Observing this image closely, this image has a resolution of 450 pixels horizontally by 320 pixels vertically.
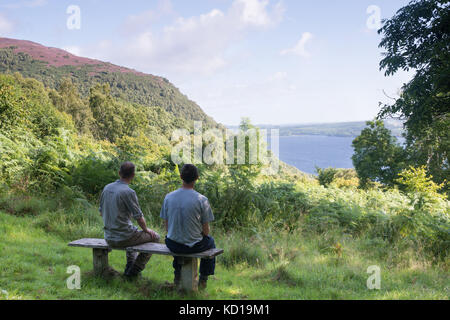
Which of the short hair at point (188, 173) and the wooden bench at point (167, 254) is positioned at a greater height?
the short hair at point (188, 173)

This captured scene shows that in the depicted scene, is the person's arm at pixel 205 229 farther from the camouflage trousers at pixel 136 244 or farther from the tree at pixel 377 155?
the tree at pixel 377 155

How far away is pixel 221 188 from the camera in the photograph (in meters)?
8.42

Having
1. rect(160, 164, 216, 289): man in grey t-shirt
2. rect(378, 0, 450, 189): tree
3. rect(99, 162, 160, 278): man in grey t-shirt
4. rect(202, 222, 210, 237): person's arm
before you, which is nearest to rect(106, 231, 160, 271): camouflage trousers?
rect(99, 162, 160, 278): man in grey t-shirt

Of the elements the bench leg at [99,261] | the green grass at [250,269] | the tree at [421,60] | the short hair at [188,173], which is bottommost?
the green grass at [250,269]

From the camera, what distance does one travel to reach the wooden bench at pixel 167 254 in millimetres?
3977

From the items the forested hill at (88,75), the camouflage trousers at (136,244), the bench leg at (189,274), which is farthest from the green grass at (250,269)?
the forested hill at (88,75)

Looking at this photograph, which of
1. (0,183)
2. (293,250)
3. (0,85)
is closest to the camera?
(293,250)

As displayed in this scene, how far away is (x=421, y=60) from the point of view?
1218 centimetres

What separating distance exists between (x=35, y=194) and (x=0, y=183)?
2.77 ft

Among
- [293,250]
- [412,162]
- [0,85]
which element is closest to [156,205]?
[293,250]

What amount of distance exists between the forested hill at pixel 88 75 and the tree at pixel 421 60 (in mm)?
60958

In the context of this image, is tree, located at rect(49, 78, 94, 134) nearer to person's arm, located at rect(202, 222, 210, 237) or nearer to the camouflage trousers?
the camouflage trousers

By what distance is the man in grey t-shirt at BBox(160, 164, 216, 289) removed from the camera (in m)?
3.94
